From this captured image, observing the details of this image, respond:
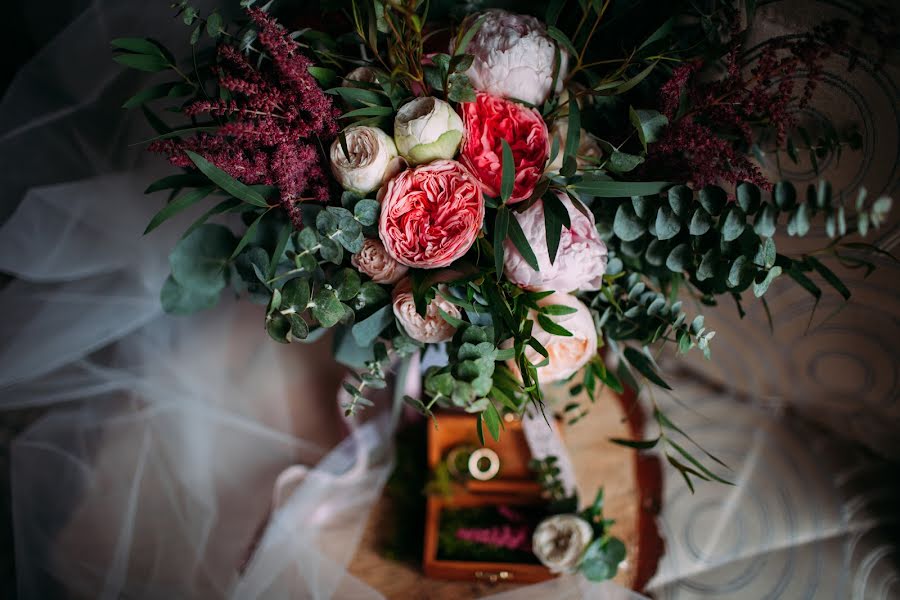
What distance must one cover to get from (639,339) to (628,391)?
337 mm

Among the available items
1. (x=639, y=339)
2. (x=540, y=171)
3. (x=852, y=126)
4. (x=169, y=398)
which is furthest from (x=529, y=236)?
(x=169, y=398)

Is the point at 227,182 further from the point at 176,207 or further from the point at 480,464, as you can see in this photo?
the point at 480,464

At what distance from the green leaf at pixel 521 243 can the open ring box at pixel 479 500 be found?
0.44m

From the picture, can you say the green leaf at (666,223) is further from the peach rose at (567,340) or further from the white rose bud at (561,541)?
the white rose bud at (561,541)

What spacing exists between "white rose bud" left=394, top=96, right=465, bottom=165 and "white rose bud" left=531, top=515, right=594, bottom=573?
543mm

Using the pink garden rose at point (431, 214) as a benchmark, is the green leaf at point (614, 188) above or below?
above

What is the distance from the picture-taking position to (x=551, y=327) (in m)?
0.57

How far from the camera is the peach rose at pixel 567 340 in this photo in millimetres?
598

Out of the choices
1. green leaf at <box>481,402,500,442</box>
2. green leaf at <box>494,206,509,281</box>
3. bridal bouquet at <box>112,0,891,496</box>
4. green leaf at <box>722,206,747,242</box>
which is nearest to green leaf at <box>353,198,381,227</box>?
bridal bouquet at <box>112,0,891,496</box>

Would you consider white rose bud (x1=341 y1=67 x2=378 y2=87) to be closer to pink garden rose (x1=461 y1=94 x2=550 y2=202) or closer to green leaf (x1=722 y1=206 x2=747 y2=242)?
pink garden rose (x1=461 y1=94 x2=550 y2=202)

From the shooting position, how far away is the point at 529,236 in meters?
0.55

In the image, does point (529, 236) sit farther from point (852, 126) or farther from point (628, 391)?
point (628, 391)

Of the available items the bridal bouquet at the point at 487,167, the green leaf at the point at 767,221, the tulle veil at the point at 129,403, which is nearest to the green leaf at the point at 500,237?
the bridal bouquet at the point at 487,167

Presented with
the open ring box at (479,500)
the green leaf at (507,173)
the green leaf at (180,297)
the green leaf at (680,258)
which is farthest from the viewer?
the open ring box at (479,500)
